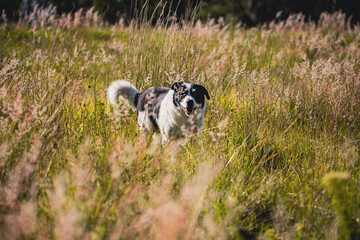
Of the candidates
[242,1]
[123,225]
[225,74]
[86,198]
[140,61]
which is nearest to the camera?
[123,225]

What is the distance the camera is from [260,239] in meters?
1.57

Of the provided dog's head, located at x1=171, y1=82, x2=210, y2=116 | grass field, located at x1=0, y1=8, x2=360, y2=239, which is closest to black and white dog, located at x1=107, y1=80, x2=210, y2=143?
dog's head, located at x1=171, y1=82, x2=210, y2=116

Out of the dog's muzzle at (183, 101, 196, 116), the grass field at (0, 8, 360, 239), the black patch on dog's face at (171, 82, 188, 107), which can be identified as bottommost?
the grass field at (0, 8, 360, 239)

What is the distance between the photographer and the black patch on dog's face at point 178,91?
2.94m

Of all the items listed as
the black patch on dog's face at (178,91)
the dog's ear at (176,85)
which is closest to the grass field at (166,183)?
the black patch on dog's face at (178,91)

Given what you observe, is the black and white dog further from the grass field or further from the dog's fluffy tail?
the grass field

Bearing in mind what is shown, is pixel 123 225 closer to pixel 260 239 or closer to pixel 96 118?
pixel 260 239

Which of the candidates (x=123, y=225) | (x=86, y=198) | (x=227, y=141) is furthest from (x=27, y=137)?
(x=227, y=141)

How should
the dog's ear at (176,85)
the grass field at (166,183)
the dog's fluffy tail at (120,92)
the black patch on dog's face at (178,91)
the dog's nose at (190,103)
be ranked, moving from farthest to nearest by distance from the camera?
the dog's fluffy tail at (120,92) → the dog's ear at (176,85) → the black patch on dog's face at (178,91) → the dog's nose at (190,103) → the grass field at (166,183)

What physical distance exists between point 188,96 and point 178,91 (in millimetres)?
173

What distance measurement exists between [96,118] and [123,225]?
145 cm

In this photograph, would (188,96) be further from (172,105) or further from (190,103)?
(172,105)

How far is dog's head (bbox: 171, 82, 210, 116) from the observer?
9.35ft

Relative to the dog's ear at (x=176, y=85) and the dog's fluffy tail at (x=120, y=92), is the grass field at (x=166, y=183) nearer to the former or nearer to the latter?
the dog's ear at (x=176, y=85)
